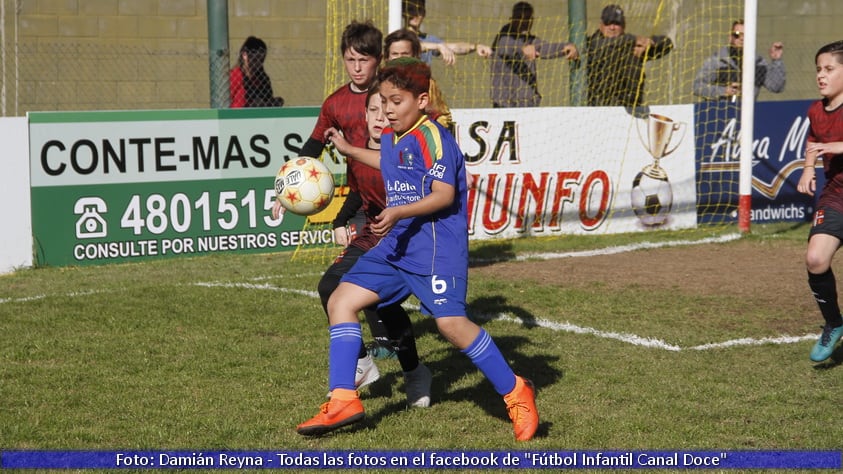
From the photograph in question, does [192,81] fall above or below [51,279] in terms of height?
above

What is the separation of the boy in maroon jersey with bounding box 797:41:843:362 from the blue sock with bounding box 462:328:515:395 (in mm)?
2365

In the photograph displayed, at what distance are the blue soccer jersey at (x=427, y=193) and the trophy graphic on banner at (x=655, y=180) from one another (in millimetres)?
7800

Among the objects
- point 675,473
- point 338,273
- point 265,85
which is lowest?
point 675,473

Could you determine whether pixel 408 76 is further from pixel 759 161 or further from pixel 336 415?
pixel 759 161

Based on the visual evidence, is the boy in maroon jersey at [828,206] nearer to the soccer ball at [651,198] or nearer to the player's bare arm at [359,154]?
the player's bare arm at [359,154]

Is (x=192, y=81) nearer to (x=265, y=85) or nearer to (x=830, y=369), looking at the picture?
(x=265, y=85)

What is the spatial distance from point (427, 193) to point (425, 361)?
6.27 ft

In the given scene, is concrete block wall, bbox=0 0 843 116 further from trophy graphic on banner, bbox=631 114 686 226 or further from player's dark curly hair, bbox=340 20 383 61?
player's dark curly hair, bbox=340 20 383 61

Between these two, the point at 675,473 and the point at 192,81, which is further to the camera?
the point at 192,81

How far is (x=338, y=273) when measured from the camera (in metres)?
6.25

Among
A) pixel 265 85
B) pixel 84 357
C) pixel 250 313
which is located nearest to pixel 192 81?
pixel 265 85

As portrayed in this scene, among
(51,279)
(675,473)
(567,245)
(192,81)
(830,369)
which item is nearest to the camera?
(675,473)

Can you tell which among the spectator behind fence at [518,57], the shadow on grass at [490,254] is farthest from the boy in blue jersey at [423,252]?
the spectator behind fence at [518,57]

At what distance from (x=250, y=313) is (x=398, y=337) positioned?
2504mm
